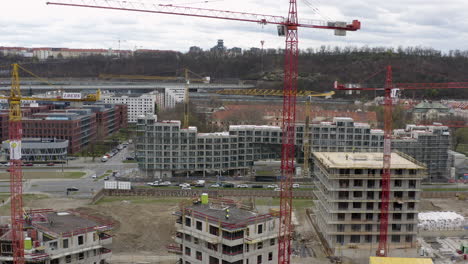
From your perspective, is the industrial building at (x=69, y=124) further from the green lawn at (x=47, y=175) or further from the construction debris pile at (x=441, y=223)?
the construction debris pile at (x=441, y=223)

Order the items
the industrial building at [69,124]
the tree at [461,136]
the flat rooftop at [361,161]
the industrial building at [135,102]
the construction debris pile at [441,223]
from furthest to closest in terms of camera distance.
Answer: the industrial building at [135,102] < the tree at [461,136] < the industrial building at [69,124] < the construction debris pile at [441,223] < the flat rooftop at [361,161]

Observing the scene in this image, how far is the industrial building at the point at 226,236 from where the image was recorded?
18.4m

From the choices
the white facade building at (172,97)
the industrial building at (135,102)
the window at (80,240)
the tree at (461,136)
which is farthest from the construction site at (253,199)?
the white facade building at (172,97)

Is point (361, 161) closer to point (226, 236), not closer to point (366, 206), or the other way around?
point (366, 206)

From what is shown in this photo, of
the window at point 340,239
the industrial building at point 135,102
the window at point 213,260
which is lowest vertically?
the window at point 340,239

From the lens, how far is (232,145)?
44.9 metres

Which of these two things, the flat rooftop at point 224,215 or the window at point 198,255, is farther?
the window at point 198,255

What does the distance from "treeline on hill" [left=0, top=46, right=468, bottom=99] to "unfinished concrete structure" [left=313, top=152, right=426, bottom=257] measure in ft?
235

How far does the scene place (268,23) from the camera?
29.0m

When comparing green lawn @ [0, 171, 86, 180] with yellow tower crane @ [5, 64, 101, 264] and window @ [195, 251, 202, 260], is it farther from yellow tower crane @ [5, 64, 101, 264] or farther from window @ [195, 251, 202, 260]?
window @ [195, 251, 202, 260]

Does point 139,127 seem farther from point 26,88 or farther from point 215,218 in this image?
point 26,88

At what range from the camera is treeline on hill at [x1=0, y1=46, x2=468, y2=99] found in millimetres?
105438

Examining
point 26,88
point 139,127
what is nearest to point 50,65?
point 26,88

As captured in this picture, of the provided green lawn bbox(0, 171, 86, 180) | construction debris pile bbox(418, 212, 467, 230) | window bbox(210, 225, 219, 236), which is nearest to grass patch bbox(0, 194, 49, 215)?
green lawn bbox(0, 171, 86, 180)
